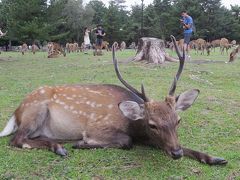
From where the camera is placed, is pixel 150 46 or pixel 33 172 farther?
pixel 150 46

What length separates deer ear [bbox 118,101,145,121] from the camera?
4.09 metres

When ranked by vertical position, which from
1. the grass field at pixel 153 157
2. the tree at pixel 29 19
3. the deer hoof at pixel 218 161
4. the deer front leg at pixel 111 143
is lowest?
the grass field at pixel 153 157

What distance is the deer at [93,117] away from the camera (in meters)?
4.13

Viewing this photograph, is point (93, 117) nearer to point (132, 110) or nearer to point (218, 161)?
point (132, 110)

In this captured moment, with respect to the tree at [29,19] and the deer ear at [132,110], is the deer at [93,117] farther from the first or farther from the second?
the tree at [29,19]

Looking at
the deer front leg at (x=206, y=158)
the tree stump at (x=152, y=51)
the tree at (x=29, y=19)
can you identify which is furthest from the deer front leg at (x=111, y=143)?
the tree at (x=29, y=19)

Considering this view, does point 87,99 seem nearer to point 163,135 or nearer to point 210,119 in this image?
point 163,135

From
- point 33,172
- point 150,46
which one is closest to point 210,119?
point 33,172

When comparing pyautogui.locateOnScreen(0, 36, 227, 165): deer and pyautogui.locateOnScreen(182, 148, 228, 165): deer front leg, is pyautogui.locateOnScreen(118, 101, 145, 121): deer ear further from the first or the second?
pyautogui.locateOnScreen(182, 148, 228, 165): deer front leg

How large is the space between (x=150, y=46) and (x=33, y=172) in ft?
34.9

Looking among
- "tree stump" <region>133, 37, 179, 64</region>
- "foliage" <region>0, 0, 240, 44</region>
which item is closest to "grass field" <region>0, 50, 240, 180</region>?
"tree stump" <region>133, 37, 179, 64</region>

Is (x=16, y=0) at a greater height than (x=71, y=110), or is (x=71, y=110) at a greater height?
(x=16, y=0)

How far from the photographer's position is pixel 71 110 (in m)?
4.87

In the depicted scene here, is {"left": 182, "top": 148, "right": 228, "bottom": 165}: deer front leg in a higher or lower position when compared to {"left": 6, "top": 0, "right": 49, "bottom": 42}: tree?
lower
